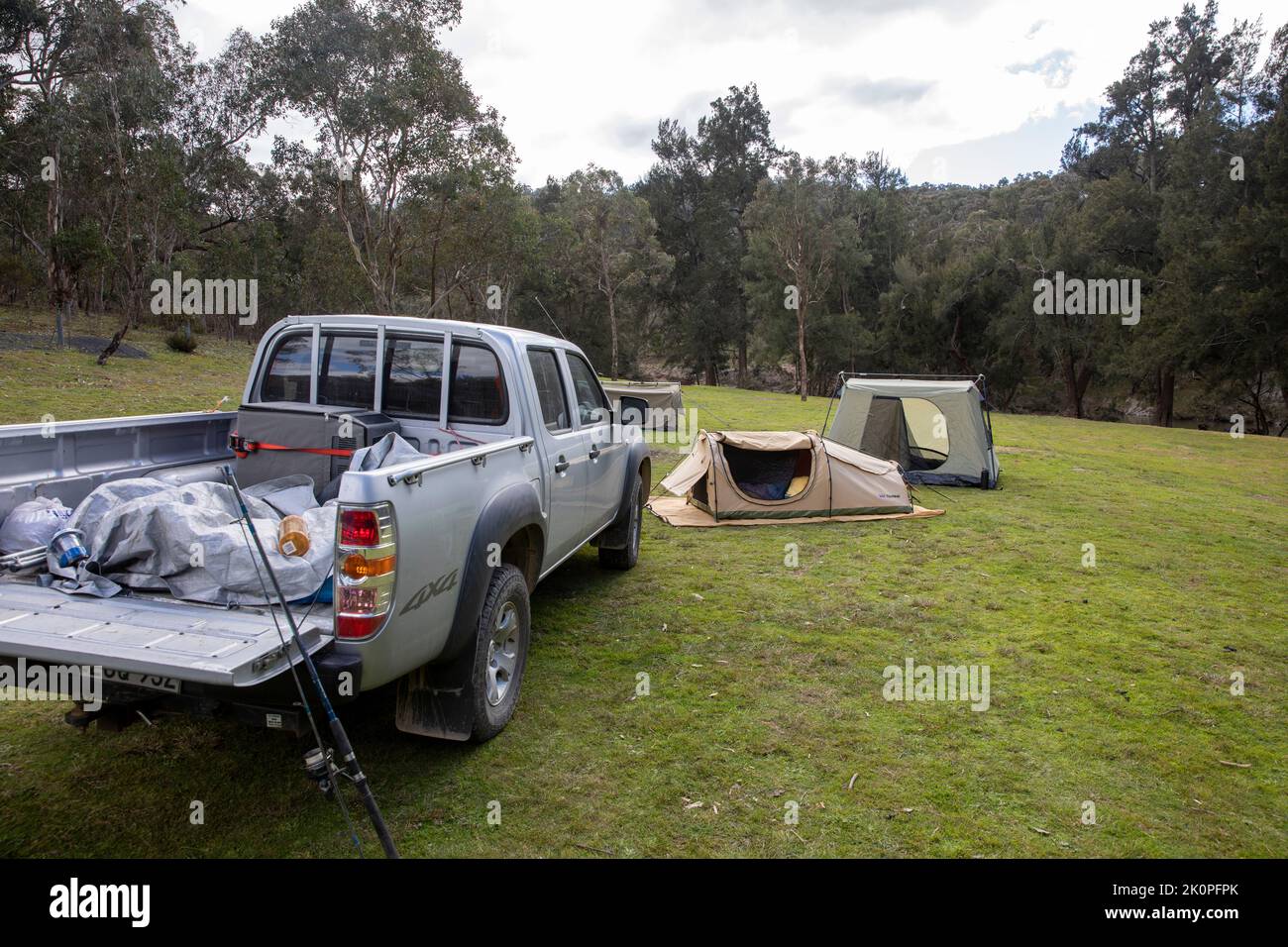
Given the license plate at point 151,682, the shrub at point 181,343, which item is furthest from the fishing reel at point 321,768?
the shrub at point 181,343

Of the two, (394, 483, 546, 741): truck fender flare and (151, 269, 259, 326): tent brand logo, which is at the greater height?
(151, 269, 259, 326): tent brand logo

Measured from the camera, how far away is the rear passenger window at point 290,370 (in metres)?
4.70

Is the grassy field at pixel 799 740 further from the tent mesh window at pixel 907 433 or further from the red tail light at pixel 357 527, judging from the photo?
the tent mesh window at pixel 907 433

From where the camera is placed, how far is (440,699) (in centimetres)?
345

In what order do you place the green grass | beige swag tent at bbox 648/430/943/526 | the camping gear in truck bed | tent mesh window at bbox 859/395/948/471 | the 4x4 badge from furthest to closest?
the green grass, tent mesh window at bbox 859/395/948/471, beige swag tent at bbox 648/430/943/526, the camping gear in truck bed, the 4x4 badge

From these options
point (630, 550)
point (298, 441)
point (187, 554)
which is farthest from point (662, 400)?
point (187, 554)

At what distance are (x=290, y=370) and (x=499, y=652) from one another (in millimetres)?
2196

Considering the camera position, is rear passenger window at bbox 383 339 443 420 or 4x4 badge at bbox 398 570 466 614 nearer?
4x4 badge at bbox 398 570 466 614

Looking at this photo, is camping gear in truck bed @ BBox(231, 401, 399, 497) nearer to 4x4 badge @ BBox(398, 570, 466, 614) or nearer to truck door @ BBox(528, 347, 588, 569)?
truck door @ BBox(528, 347, 588, 569)

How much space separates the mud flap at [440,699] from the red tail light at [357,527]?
3.06 feet

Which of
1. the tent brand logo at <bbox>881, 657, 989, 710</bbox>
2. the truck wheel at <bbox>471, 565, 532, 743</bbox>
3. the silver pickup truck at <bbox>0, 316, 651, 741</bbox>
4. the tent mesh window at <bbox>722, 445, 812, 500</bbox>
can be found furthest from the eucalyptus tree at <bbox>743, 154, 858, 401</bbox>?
the truck wheel at <bbox>471, 565, 532, 743</bbox>

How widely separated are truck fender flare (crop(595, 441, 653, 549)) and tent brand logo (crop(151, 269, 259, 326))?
23.0 meters

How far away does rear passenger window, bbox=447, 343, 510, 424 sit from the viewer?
14.9 ft

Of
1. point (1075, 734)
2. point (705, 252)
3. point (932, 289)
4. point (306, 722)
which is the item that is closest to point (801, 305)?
point (932, 289)
